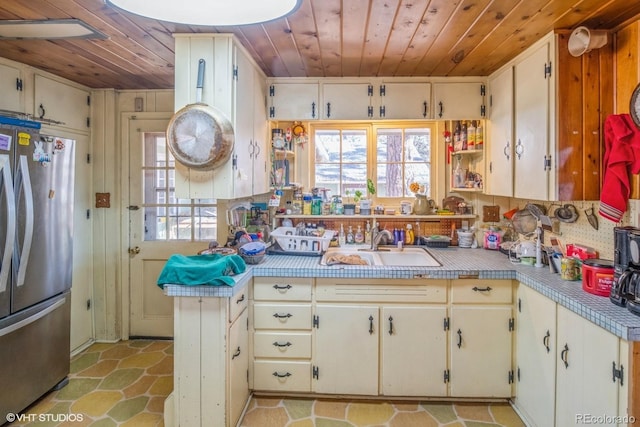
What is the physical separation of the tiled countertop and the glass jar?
0.34 metres

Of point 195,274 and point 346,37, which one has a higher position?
point 346,37

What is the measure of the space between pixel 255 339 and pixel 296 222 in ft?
3.62

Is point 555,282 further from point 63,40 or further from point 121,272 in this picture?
point 121,272

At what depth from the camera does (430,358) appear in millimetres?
2273

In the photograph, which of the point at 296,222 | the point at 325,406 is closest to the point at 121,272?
the point at 296,222

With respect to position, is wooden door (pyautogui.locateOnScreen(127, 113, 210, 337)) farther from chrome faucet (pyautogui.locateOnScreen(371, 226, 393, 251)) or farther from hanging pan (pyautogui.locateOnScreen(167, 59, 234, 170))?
chrome faucet (pyautogui.locateOnScreen(371, 226, 393, 251))

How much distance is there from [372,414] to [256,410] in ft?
2.38

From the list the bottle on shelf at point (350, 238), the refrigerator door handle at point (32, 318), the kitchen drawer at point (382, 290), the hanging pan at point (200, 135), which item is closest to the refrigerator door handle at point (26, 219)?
the refrigerator door handle at point (32, 318)

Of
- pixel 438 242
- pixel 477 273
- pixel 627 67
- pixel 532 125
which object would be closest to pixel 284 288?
pixel 477 273

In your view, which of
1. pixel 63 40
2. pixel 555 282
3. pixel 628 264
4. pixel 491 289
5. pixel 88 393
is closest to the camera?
pixel 628 264

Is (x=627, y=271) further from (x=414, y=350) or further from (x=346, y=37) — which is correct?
(x=346, y=37)

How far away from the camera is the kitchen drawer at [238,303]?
1972 millimetres

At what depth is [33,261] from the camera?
2.18 metres

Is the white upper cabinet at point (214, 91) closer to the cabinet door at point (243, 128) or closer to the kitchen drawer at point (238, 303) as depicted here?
the cabinet door at point (243, 128)
